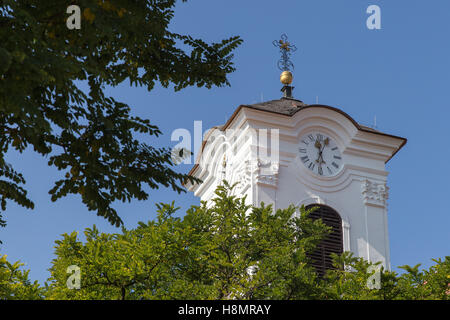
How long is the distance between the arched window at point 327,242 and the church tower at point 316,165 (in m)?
0.03

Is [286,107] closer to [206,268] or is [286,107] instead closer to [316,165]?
[316,165]

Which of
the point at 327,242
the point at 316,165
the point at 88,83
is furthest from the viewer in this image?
the point at 316,165

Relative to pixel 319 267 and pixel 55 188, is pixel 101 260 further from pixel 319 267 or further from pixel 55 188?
pixel 319 267

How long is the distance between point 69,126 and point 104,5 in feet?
4.97

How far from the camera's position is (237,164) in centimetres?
2488

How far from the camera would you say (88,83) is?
9695 millimetres

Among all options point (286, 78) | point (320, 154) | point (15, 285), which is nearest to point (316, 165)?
point (320, 154)

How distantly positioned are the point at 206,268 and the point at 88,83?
687 centimetres

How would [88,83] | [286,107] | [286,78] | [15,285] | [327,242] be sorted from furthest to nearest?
[286,78]
[286,107]
[327,242]
[15,285]
[88,83]

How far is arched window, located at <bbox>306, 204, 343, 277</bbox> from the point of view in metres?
22.2

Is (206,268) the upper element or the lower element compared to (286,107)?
lower

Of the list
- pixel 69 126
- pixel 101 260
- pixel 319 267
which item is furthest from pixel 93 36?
pixel 319 267

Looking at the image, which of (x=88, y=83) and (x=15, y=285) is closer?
(x=88, y=83)
